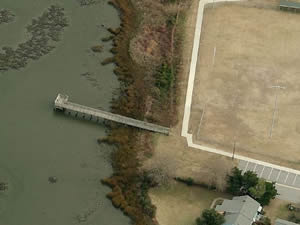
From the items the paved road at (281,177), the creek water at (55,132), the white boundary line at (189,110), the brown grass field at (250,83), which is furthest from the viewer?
the brown grass field at (250,83)

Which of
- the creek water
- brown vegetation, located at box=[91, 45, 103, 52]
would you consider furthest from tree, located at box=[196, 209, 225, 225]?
brown vegetation, located at box=[91, 45, 103, 52]

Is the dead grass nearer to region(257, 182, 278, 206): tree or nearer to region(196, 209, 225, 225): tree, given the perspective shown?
region(257, 182, 278, 206): tree

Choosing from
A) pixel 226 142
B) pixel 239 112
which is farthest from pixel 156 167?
pixel 239 112

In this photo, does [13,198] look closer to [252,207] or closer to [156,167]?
[156,167]

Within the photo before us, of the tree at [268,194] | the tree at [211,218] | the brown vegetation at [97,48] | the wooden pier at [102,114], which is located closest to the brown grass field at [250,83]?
the wooden pier at [102,114]

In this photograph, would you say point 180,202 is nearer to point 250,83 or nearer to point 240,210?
point 240,210

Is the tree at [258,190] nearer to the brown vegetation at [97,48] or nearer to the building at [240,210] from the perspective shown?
the building at [240,210]

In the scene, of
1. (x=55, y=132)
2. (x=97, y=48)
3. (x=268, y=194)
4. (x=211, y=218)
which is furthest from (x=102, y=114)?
(x=268, y=194)
